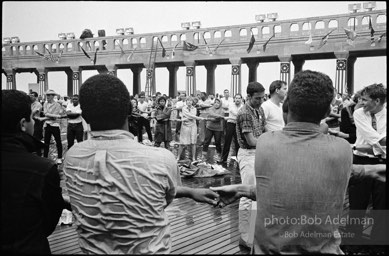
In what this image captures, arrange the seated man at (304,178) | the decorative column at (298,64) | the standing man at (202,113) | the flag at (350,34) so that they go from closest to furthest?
the seated man at (304,178)
the standing man at (202,113)
the flag at (350,34)
the decorative column at (298,64)

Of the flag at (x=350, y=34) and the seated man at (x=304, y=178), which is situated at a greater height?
the flag at (x=350, y=34)

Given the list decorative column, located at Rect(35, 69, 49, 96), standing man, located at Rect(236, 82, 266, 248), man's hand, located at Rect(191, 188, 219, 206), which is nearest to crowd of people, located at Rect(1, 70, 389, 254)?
man's hand, located at Rect(191, 188, 219, 206)

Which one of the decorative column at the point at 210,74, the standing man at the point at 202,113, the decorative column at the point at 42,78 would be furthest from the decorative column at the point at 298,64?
the decorative column at the point at 42,78

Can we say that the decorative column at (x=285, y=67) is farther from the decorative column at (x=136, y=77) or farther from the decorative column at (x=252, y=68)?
the decorative column at (x=136, y=77)

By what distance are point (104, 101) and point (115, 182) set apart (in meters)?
0.40

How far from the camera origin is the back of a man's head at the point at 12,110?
207cm

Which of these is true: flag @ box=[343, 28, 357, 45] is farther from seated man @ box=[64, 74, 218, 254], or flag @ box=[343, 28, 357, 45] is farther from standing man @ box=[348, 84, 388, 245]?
seated man @ box=[64, 74, 218, 254]

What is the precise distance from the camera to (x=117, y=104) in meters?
1.93

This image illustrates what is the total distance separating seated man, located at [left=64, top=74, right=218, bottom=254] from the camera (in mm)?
1838

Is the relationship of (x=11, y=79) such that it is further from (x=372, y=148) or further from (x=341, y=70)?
(x=372, y=148)

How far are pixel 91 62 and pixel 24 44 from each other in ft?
24.0

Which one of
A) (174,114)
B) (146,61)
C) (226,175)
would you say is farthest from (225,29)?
(226,175)

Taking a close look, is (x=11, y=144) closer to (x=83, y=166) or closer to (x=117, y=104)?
(x=83, y=166)

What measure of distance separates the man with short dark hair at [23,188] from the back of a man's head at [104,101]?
0.35m
